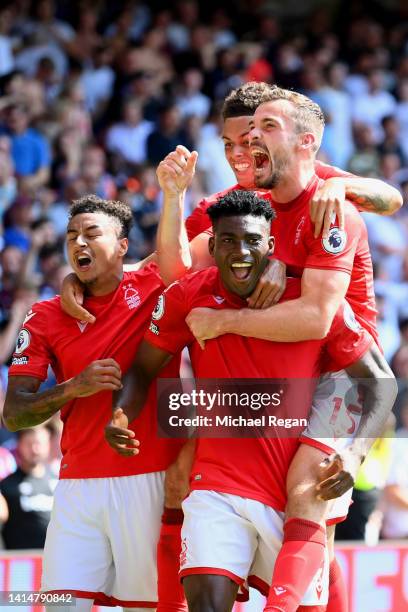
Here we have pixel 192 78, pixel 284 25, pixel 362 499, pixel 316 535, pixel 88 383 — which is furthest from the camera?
pixel 284 25

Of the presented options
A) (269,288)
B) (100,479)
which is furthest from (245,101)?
(100,479)

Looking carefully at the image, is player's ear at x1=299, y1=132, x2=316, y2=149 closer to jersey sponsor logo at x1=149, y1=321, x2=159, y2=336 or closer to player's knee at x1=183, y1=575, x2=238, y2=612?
jersey sponsor logo at x1=149, y1=321, x2=159, y2=336

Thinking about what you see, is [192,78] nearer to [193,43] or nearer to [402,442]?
[193,43]

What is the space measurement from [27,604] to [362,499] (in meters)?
3.10

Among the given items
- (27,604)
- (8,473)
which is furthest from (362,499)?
(27,604)

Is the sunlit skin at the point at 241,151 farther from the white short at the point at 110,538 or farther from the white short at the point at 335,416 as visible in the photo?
the white short at the point at 110,538

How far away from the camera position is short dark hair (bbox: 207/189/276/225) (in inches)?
193

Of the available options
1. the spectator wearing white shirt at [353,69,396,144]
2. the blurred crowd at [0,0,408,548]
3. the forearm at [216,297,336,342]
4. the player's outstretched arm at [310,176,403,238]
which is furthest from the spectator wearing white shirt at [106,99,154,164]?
the forearm at [216,297,336,342]

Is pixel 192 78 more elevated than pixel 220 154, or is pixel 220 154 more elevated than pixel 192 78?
pixel 192 78

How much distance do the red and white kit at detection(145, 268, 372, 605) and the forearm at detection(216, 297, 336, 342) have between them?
4.1 inches

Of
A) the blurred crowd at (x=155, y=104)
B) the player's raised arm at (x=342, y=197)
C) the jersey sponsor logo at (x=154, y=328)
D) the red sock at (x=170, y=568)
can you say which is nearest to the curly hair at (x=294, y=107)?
the player's raised arm at (x=342, y=197)

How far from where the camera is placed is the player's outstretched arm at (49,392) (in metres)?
5.05

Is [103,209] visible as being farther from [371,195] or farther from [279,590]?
[279,590]

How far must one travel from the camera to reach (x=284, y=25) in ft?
49.8
